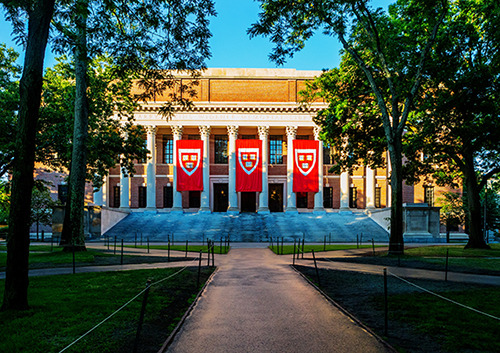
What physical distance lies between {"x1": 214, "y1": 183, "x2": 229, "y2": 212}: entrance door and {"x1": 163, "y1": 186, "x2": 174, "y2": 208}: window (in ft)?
19.0

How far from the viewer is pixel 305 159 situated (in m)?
40.4

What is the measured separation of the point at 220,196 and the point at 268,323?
4477 cm

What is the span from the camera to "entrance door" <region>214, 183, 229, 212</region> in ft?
170

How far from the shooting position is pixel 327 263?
55.9 feet

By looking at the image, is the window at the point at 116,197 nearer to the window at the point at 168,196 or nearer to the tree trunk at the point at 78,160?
the window at the point at 168,196

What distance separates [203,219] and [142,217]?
704cm

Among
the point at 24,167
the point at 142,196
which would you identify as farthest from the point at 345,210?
the point at 24,167

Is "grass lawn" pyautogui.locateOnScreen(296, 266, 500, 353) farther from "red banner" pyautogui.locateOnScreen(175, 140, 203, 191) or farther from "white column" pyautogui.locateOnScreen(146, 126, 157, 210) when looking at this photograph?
"white column" pyautogui.locateOnScreen(146, 126, 157, 210)

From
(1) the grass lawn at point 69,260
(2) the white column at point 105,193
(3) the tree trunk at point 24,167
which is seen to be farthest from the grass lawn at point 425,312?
(2) the white column at point 105,193

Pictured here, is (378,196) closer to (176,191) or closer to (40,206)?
(176,191)

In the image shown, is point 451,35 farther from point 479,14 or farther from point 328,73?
point 328,73

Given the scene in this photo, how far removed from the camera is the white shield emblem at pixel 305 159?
4038 cm

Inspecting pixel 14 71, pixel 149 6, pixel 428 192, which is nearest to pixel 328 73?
pixel 149 6

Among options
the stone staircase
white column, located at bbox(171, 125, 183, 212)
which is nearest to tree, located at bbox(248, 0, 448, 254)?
the stone staircase
